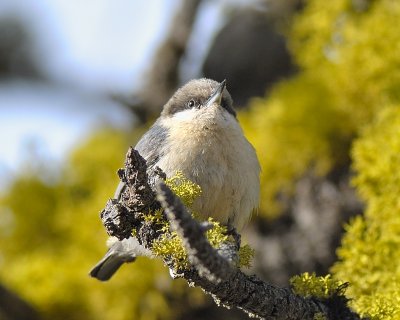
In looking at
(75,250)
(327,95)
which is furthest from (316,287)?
(75,250)

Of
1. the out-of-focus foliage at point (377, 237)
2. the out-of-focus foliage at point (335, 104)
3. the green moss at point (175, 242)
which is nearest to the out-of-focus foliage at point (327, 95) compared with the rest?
the out-of-focus foliage at point (335, 104)

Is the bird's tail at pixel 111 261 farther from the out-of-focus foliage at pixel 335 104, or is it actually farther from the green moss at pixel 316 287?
the green moss at pixel 316 287

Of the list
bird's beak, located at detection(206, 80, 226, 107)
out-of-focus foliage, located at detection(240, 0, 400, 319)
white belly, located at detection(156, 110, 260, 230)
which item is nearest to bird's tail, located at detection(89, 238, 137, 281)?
white belly, located at detection(156, 110, 260, 230)

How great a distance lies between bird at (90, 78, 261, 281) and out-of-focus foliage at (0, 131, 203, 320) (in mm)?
785

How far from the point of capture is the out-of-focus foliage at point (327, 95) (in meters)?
4.17

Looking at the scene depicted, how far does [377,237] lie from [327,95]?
1621mm

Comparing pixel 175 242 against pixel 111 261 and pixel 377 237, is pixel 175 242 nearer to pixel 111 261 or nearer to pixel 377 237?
pixel 377 237

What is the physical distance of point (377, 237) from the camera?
313 cm

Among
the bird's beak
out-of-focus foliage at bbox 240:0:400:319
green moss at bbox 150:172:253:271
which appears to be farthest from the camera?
out-of-focus foliage at bbox 240:0:400:319

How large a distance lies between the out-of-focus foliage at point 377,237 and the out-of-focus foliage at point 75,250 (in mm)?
1543

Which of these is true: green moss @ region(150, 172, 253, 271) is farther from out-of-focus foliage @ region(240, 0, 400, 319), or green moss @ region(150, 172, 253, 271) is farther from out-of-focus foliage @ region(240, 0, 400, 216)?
out-of-focus foliage @ region(240, 0, 400, 216)

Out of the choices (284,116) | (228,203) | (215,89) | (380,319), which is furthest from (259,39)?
(380,319)

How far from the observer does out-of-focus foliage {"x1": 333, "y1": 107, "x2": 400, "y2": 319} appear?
266 centimetres

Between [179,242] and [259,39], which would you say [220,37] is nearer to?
[259,39]
